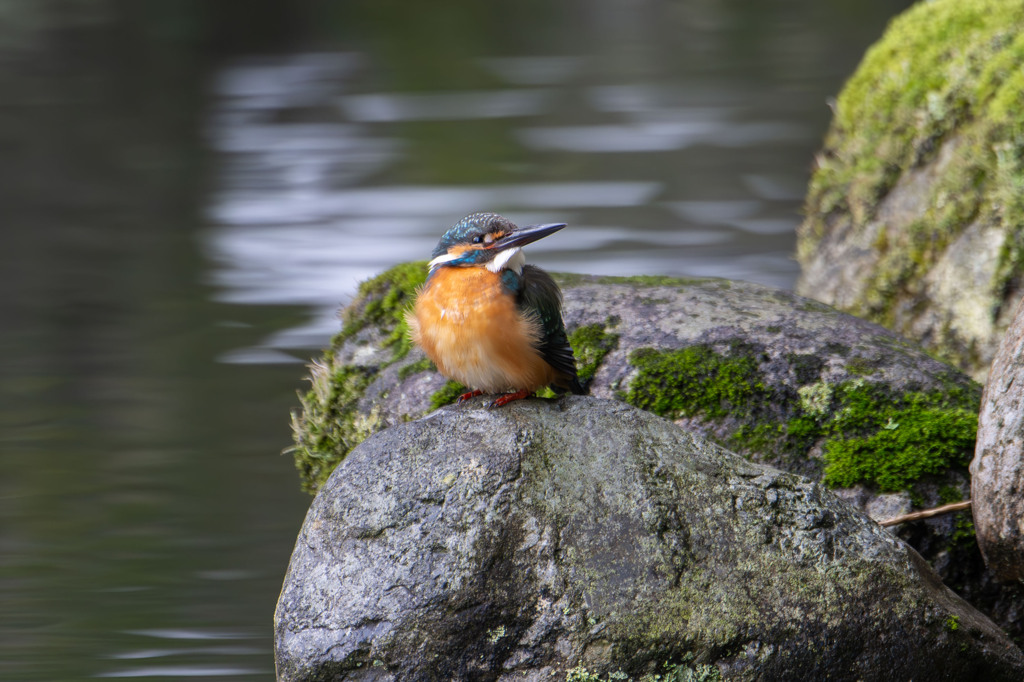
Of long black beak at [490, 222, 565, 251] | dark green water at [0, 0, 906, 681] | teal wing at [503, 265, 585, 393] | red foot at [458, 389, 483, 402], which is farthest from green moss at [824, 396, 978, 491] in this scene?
dark green water at [0, 0, 906, 681]

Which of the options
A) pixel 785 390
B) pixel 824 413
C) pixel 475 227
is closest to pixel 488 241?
pixel 475 227

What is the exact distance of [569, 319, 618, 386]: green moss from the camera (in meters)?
4.96

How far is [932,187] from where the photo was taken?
6.62 meters

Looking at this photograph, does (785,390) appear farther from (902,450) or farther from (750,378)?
(902,450)

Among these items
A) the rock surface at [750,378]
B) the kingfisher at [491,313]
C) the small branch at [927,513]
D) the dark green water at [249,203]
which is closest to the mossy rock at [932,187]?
the rock surface at [750,378]

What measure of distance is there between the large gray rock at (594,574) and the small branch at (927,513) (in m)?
0.49

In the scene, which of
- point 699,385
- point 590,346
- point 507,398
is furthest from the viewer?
point 590,346

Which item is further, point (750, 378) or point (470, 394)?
point (750, 378)

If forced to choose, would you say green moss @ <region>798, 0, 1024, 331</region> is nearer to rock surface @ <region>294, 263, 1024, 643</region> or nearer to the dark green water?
rock surface @ <region>294, 263, 1024, 643</region>

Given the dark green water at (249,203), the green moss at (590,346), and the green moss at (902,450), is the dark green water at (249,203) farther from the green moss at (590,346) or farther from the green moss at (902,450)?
the green moss at (902,450)

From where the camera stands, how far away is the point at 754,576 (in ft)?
11.8

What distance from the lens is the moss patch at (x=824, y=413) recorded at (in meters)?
4.53

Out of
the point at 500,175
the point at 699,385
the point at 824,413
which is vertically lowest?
the point at 500,175

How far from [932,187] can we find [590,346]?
2.80 meters
